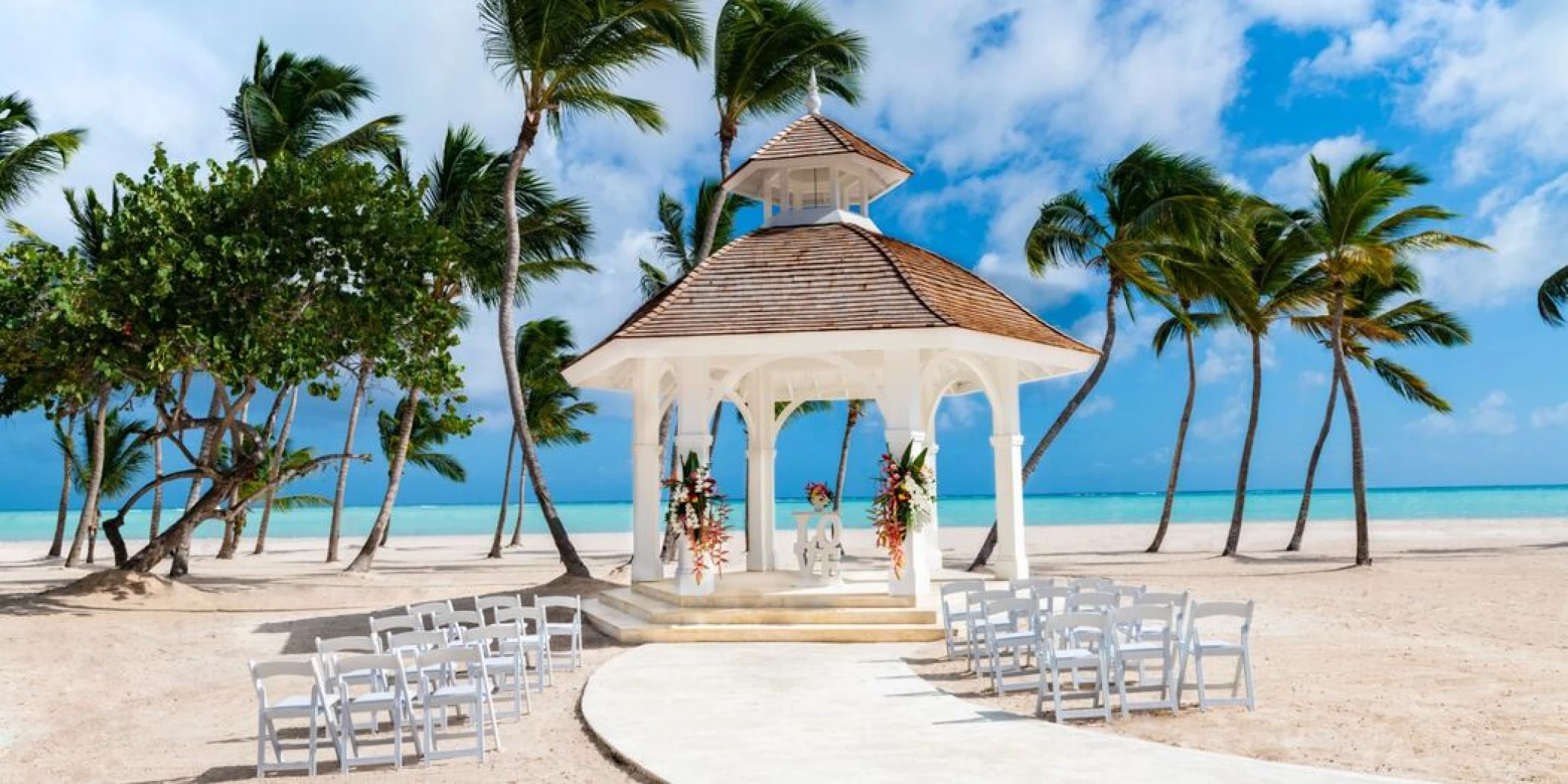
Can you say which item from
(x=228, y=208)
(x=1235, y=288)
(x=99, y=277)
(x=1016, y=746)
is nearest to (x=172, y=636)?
(x=99, y=277)

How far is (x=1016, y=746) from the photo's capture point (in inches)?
278

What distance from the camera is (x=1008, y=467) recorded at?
15.8 meters

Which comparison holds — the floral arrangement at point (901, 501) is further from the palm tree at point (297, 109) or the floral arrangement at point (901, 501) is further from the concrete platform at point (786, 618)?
the palm tree at point (297, 109)

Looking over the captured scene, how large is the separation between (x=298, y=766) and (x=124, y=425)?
3116 cm

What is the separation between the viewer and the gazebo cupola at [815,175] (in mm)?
16422

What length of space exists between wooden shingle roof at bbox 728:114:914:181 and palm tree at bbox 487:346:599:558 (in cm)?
2029

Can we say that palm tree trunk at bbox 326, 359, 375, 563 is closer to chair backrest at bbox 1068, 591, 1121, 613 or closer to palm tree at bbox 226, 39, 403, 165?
palm tree at bbox 226, 39, 403, 165

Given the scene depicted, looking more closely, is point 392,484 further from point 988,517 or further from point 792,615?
point 988,517

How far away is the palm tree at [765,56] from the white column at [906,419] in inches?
423

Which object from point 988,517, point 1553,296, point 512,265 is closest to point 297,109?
point 512,265

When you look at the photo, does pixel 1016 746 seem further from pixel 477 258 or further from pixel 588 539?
pixel 588 539

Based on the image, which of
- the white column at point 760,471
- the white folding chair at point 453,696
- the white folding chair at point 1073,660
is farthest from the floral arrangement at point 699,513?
the white folding chair at point 1073,660

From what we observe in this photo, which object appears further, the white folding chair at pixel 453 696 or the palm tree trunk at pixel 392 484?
the palm tree trunk at pixel 392 484

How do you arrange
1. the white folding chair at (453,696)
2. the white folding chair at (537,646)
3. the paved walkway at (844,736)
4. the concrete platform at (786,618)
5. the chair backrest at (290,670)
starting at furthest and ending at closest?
1. the concrete platform at (786,618)
2. the white folding chair at (537,646)
3. the white folding chair at (453,696)
4. the chair backrest at (290,670)
5. the paved walkway at (844,736)
